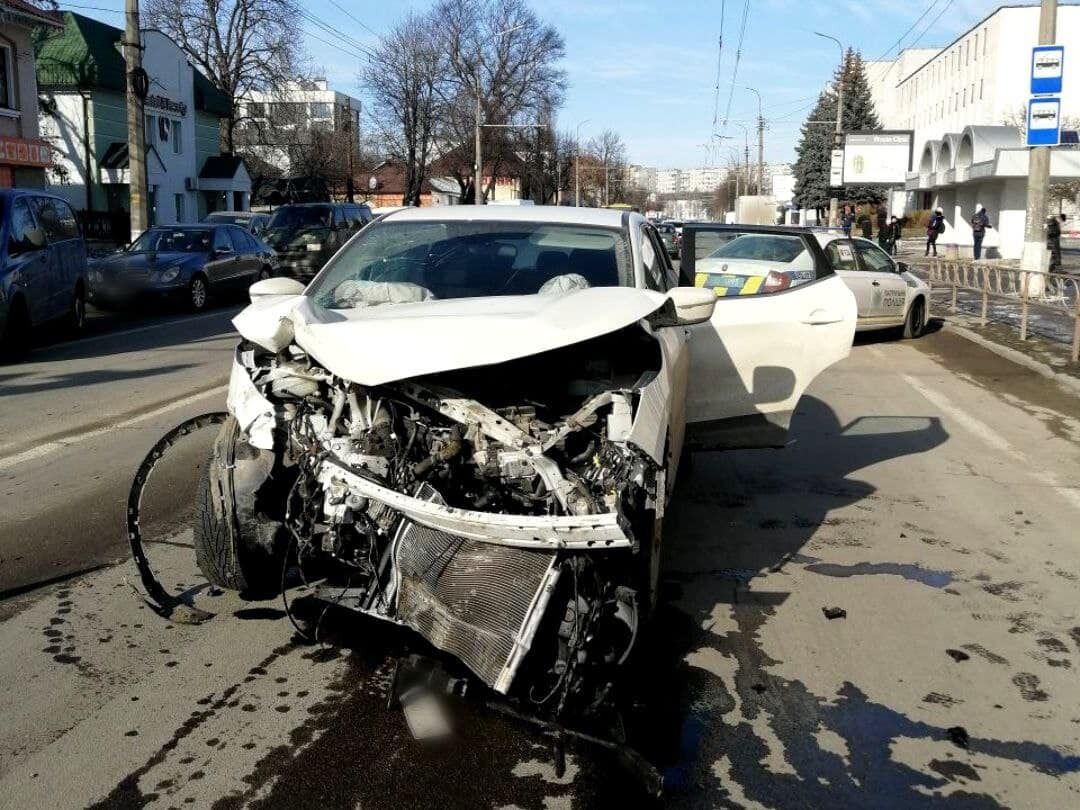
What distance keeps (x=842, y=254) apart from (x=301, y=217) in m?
15.5

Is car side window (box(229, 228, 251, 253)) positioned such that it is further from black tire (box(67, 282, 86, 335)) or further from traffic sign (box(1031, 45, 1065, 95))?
traffic sign (box(1031, 45, 1065, 95))

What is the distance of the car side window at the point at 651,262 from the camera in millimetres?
5898

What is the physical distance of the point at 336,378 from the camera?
Result: 4.41m

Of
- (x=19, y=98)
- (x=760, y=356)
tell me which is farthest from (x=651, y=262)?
(x=19, y=98)

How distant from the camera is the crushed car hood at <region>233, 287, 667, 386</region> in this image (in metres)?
3.91

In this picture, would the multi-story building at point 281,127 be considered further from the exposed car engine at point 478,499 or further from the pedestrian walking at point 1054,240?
the exposed car engine at point 478,499

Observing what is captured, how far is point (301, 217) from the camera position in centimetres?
2770

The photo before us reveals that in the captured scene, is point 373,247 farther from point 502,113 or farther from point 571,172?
point 571,172

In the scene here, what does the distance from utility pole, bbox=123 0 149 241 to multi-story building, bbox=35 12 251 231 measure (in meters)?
11.8

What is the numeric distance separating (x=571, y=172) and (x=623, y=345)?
380ft

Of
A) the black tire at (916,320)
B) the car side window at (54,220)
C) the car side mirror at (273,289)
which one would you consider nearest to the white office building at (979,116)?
the black tire at (916,320)

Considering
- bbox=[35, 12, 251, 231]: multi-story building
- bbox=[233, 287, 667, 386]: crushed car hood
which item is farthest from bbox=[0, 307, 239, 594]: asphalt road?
bbox=[35, 12, 251, 231]: multi-story building

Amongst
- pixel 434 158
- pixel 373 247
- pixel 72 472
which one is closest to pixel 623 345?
pixel 373 247

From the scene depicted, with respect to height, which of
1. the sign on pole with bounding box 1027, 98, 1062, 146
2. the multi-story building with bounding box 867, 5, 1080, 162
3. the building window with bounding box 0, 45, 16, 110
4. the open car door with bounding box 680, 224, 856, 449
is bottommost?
the open car door with bounding box 680, 224, 856, 449
